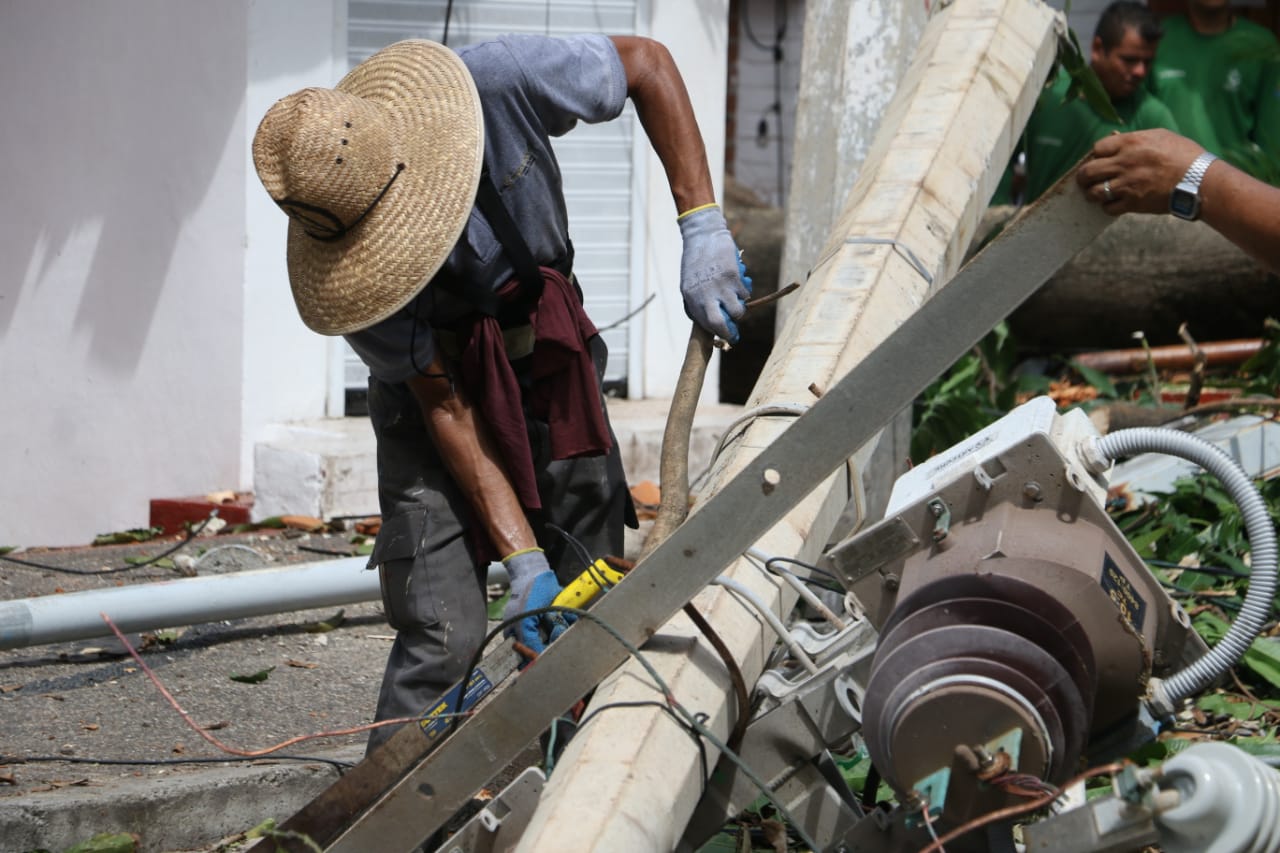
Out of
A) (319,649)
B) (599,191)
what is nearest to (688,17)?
(599,191)

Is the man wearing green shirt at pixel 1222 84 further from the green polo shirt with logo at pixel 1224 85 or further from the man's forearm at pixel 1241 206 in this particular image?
the man's forearm at pixel 1241 206

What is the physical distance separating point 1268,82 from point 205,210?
18.6ft

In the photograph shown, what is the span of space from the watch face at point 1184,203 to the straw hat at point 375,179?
1.34 m

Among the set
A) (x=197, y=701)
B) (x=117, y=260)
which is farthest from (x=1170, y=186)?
(x=117, y=260)

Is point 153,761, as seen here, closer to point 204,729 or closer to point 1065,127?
point 204,729

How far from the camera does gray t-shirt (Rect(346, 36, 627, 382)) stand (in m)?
3.19

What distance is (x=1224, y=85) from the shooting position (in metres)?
8.18

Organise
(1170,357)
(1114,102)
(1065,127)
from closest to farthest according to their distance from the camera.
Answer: (1170,357) → (1065,127) → (1114,102)

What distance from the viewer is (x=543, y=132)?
3.31 m

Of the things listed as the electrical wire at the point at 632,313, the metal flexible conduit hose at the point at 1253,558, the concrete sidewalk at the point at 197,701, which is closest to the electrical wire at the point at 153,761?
the concrete sidewalk at the point at 197,701

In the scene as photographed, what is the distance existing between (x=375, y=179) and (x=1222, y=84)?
6451mm

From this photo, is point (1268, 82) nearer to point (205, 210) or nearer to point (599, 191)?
point (599, 191)

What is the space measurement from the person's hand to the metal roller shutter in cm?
408

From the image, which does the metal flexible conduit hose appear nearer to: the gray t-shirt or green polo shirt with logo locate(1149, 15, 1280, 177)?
the gray t-shirt
